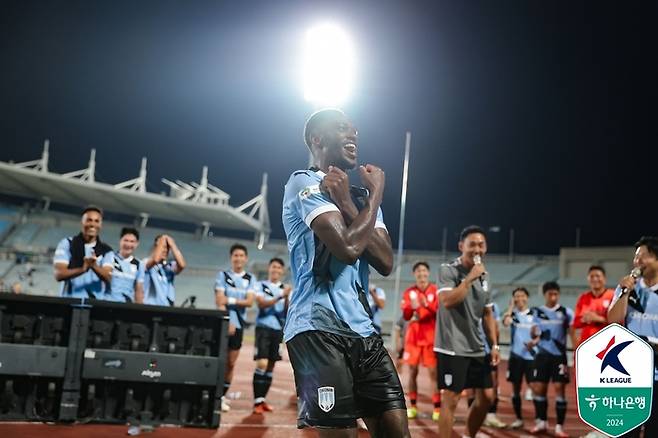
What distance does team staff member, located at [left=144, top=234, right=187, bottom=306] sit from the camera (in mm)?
8344

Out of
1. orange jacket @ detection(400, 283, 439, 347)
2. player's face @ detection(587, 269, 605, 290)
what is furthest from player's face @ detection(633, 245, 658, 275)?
orange jacket @ detection(400, 283, 439, 347)

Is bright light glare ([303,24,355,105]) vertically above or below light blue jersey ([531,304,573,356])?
above

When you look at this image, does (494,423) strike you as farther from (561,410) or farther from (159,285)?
(159,285)

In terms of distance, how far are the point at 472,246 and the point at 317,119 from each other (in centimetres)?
328

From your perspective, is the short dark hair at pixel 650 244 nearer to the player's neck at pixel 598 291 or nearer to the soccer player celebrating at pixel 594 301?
the soccer player celebrating at pixel 594 301

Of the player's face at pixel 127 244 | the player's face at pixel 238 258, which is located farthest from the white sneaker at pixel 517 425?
the player's face at pixel 127 244

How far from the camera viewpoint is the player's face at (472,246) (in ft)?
19.6

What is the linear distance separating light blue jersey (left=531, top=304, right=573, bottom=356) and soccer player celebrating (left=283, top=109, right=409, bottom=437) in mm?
6753

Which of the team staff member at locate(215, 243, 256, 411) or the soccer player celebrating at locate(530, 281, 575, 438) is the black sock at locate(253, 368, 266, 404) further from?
the soccer player celebrating at locate(530, 281, 575, 438)

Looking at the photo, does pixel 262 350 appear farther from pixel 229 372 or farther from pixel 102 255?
pixel 102 255

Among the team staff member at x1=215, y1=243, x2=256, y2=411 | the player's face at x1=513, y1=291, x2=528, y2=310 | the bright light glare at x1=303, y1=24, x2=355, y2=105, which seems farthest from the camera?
the bright light glare at x1=303, y1=24, x2=355, y2=105

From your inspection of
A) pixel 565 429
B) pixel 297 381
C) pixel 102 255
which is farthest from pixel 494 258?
pixel 297 381

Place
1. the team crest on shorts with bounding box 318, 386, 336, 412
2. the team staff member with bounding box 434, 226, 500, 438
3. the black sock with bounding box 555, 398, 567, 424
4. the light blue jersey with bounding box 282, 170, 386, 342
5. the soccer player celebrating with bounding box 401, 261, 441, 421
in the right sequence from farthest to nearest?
the soccer player celebrating with bounding box 401, 261, 441, 421 → the black sock with bounding box 555, 398, 567, 424 → the team staff member with bounding box 434, 226, 500, 438 → the light blue jersey with bounding box 282, 170, 386, 342 → the team crest on shorts with bounding box 318, 386, 336, 412

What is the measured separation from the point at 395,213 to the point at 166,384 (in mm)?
50450
